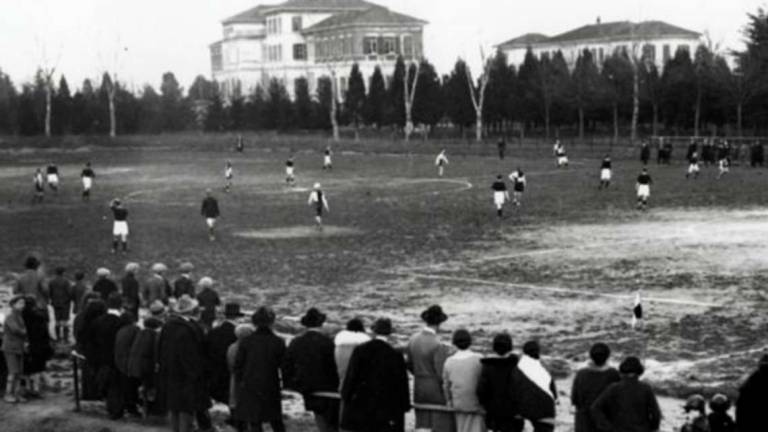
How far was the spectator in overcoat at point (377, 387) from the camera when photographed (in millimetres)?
12242

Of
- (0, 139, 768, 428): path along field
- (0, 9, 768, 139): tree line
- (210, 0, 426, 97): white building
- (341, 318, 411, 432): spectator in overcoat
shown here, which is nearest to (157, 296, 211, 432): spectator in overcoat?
(341, 318, 411, 432): spectator in overcoat

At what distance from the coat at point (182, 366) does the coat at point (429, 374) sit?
260 centimetres

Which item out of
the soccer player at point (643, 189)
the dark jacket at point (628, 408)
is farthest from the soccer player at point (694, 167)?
the dark jacket at point (628, 408)

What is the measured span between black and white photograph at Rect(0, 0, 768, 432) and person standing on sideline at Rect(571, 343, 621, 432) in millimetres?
21

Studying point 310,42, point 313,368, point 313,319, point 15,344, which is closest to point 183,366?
point 313,368

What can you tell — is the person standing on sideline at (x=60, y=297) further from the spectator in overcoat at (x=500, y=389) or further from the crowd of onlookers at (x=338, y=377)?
the spectator in overcoat at (x=500, y=389)

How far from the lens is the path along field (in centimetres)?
2242

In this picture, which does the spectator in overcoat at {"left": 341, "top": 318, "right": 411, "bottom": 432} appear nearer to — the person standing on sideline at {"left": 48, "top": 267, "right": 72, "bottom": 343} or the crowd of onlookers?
the crowd of onlookers

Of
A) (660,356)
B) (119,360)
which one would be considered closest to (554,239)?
(660,356)

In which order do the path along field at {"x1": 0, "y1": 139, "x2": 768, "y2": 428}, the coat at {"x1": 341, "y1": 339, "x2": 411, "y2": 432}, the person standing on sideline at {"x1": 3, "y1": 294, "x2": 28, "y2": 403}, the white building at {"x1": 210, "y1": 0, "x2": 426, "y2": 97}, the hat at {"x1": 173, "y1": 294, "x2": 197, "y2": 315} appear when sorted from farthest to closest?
the white building at {"x1": 210, "y1": 0, "x2": 426, "y2": 97} → the path along field at {"x1": 0, "y1": 139, "x2": 768, "y2": 428} → the person standing on sideline at {"x1": 3, "y1": 294, "x2": 28, "y2": 403} → the hat at {"x1": 173, "y1": 294, "x2": 197, "y2": 315} → the coat at {"x1": 341, "y1": 339, "x2": 411, "y2": 432}

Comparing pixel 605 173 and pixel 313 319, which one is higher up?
pixel 313 319

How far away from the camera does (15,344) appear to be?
16344 millimetres

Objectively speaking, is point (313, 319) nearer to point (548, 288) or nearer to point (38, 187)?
point (548, 288)

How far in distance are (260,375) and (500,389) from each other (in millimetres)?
2740
